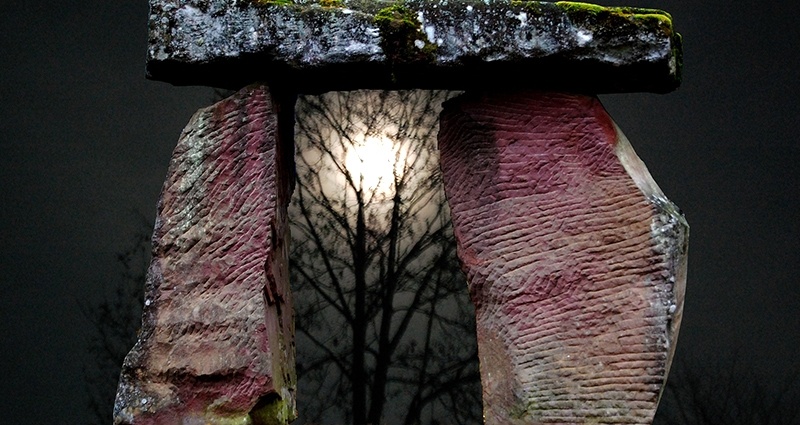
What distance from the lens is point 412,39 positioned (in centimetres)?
445

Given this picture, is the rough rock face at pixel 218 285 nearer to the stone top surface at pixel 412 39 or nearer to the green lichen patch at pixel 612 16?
the stone top surface at pixel 412 39

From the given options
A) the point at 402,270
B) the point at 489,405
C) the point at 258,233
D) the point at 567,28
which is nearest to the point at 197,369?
the point at 258,233

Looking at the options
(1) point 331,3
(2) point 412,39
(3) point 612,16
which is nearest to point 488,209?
(2) point 412,39

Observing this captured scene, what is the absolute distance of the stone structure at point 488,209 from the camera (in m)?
4.37

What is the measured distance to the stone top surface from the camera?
174 inches

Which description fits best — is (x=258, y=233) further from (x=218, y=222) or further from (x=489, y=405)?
(x=489, y=405)

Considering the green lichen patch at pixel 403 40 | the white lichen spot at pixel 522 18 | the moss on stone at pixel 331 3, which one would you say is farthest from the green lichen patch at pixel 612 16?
the moss on stone at pixel 331 3

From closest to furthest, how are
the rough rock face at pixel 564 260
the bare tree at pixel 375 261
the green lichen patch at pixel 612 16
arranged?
1. the rough rock face at pixel 564 260
2. the green lichen patch at pixel 612 16
3. the bare tree at pixel 375 261

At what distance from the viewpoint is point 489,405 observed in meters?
4.59

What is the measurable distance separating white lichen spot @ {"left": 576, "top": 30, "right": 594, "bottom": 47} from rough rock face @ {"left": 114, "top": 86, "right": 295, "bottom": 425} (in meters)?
1.26

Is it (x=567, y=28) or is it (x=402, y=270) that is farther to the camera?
(x=402, y=270)

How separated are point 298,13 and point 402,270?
3.34 metres

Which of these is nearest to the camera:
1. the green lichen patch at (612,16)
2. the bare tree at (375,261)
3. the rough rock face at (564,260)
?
the rough rock face at (564,260)

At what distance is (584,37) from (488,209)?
794mm
